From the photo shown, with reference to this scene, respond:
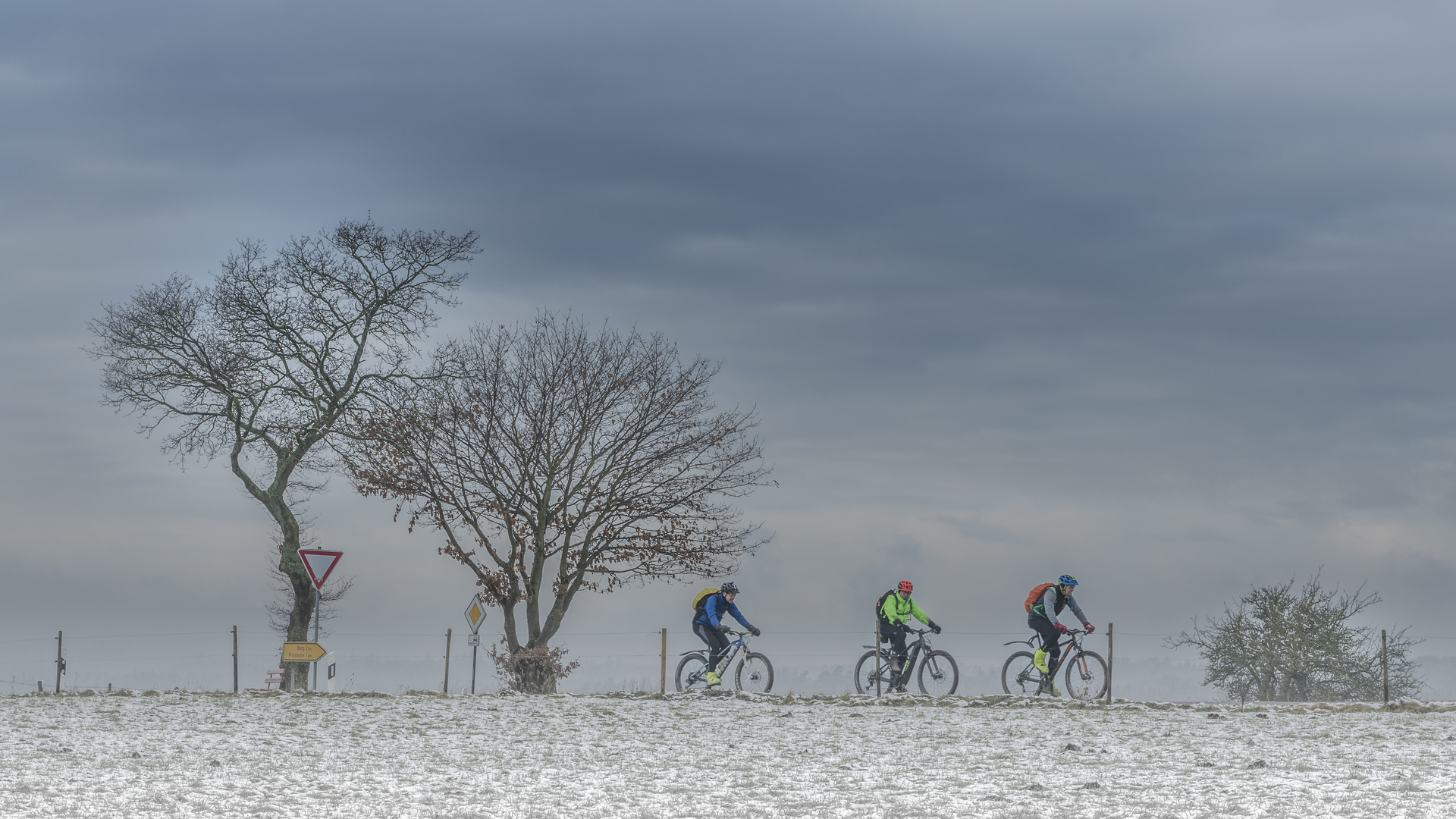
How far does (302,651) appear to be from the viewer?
70.6 ft

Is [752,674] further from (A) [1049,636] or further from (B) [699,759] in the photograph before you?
(B) [699,759]

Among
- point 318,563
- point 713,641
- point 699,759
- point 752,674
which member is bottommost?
point 699,759

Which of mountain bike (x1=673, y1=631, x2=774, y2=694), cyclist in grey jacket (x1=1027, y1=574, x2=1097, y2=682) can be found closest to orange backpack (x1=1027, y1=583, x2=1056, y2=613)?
cyclist in grey jacket (x1=1027, y1=574, x2=1097, y2=682)

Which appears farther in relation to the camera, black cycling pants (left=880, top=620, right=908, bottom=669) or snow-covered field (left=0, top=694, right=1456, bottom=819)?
black cycling pants (left=880, top=620, right=908, bottom=669)

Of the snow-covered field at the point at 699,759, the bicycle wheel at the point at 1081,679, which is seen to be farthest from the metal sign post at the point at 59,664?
the bicycle wheel at the point at 1081,679

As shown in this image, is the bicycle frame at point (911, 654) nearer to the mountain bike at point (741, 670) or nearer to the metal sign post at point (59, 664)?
the mountain bike at point (741, 670)

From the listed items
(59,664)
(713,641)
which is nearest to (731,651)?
(713,641)

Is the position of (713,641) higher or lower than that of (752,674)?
higher

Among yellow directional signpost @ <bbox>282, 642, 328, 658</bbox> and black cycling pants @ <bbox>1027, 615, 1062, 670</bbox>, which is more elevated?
black cycling pants @ <bbox>1027, 615, 1062, 670</bbox>

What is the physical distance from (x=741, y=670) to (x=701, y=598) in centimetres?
139

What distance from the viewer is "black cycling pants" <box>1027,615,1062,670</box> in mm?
20844

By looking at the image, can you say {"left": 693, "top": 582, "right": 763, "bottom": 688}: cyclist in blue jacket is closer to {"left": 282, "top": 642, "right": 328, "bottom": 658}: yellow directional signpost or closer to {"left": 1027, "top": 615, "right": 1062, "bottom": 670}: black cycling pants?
{"left": 1027, "top": 615, "right": 1062, "bottom": 670}: black cycling pants

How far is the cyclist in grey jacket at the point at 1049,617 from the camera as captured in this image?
67.7ft

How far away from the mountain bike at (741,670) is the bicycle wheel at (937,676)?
254cm
